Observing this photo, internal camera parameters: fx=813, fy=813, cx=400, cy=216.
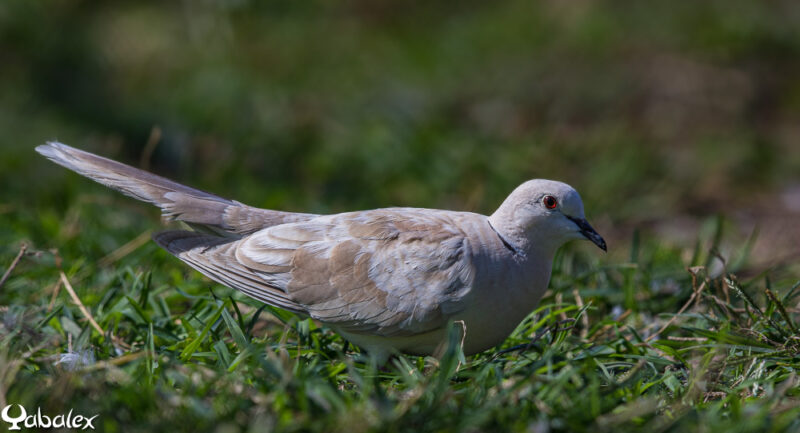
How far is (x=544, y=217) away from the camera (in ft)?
11.6

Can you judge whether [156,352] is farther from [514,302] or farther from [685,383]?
[685,383]

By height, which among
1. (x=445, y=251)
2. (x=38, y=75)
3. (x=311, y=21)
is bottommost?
(x=445, y=251)

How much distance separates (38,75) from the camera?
9039 mm

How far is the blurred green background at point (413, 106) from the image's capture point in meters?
6.64

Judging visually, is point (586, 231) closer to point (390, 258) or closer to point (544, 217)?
point (544, 217)

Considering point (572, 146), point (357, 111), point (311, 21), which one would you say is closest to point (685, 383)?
point (572, 146)

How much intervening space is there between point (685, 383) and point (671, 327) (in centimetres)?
49

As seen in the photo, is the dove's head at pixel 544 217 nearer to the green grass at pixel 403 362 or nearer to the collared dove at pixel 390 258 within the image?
the collared dove at pixel 390 258

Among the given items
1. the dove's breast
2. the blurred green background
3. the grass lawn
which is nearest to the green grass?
the grass lawn

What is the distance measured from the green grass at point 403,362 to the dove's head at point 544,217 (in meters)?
0.39

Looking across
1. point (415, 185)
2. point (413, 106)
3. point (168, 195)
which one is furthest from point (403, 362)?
point (413, 106)

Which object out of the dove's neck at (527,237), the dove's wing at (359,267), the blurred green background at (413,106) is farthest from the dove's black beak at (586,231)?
the blurred green background at (413,106)

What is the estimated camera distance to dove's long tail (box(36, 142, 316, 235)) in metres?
3.72
